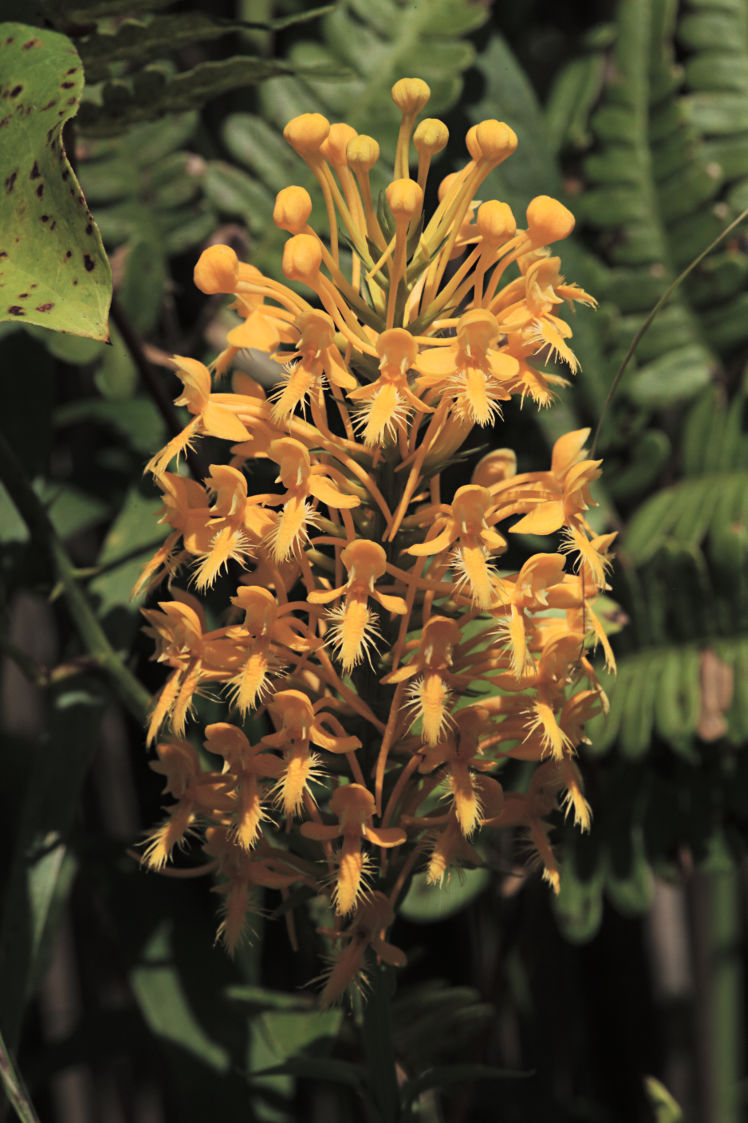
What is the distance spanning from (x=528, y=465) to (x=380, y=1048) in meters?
0.45

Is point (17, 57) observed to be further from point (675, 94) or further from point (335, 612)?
point (675, 94)

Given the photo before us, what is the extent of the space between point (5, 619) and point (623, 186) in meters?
0.56

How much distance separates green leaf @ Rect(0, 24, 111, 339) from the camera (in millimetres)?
361

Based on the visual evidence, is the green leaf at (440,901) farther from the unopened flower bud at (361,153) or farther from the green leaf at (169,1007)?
the unopened flower bud at (361,153)

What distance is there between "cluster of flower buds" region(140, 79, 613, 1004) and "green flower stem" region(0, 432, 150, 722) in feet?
0.46

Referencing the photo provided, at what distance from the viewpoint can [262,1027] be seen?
588 millimetres

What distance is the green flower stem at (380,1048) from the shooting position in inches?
17.7

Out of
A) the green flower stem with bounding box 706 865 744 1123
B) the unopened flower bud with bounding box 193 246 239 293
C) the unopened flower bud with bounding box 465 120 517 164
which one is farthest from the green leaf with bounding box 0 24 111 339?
the green flower stem with bounding box 706 865 744 1123

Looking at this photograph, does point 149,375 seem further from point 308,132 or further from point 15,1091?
Result: point 15,1091

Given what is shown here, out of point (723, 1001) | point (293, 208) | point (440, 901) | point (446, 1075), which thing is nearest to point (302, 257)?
point (293, 208)

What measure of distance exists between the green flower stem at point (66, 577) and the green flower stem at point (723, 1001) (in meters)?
0.57

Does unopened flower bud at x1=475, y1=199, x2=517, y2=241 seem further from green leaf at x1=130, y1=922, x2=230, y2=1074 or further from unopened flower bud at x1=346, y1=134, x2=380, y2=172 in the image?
green leaf at x1=130, y1=922, x2=230, y2=1074

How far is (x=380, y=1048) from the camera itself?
1.48 feet

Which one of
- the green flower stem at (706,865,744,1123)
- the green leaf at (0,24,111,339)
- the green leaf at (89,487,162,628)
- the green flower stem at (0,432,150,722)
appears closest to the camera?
the green leaf at (0,24,111,339)
